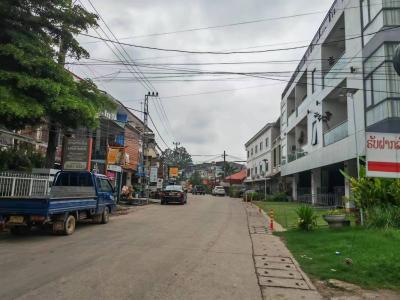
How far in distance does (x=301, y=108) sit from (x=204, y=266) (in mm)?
33201

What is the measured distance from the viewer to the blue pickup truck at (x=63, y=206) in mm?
12938

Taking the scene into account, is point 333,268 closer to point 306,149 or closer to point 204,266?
point 204,266

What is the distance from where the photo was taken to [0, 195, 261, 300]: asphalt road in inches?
269

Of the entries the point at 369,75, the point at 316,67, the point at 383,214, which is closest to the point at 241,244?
the point at 383,214

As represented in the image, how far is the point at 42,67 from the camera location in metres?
13.3

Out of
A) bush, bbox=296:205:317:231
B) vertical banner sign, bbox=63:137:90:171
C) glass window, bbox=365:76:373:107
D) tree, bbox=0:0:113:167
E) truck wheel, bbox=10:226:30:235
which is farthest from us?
vertical banner sign, bbox=63:137:90:171

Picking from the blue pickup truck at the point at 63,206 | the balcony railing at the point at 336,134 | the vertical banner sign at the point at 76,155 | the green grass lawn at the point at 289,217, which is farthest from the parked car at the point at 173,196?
the blue pickup truck at the point at 63,206

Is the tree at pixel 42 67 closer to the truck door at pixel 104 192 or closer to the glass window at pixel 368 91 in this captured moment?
the truck door at pixel 104 192

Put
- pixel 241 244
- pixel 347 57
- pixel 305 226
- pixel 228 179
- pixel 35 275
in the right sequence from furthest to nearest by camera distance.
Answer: pixel 228 179 → pixel 347 57 → pixel 305 226 → pixel 241 244 → pixel 35 275

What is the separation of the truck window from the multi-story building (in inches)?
417

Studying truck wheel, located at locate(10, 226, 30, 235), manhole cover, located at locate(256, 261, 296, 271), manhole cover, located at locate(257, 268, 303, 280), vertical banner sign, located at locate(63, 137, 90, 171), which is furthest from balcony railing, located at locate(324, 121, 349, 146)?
truck wheel, located at locate(10, 226, 30, 235)

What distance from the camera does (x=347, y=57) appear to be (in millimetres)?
25047

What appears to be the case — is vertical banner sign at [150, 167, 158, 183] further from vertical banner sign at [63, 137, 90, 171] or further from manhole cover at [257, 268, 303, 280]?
manhole cover at [257, 268, 303, 280]

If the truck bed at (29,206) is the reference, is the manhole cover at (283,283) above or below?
below
